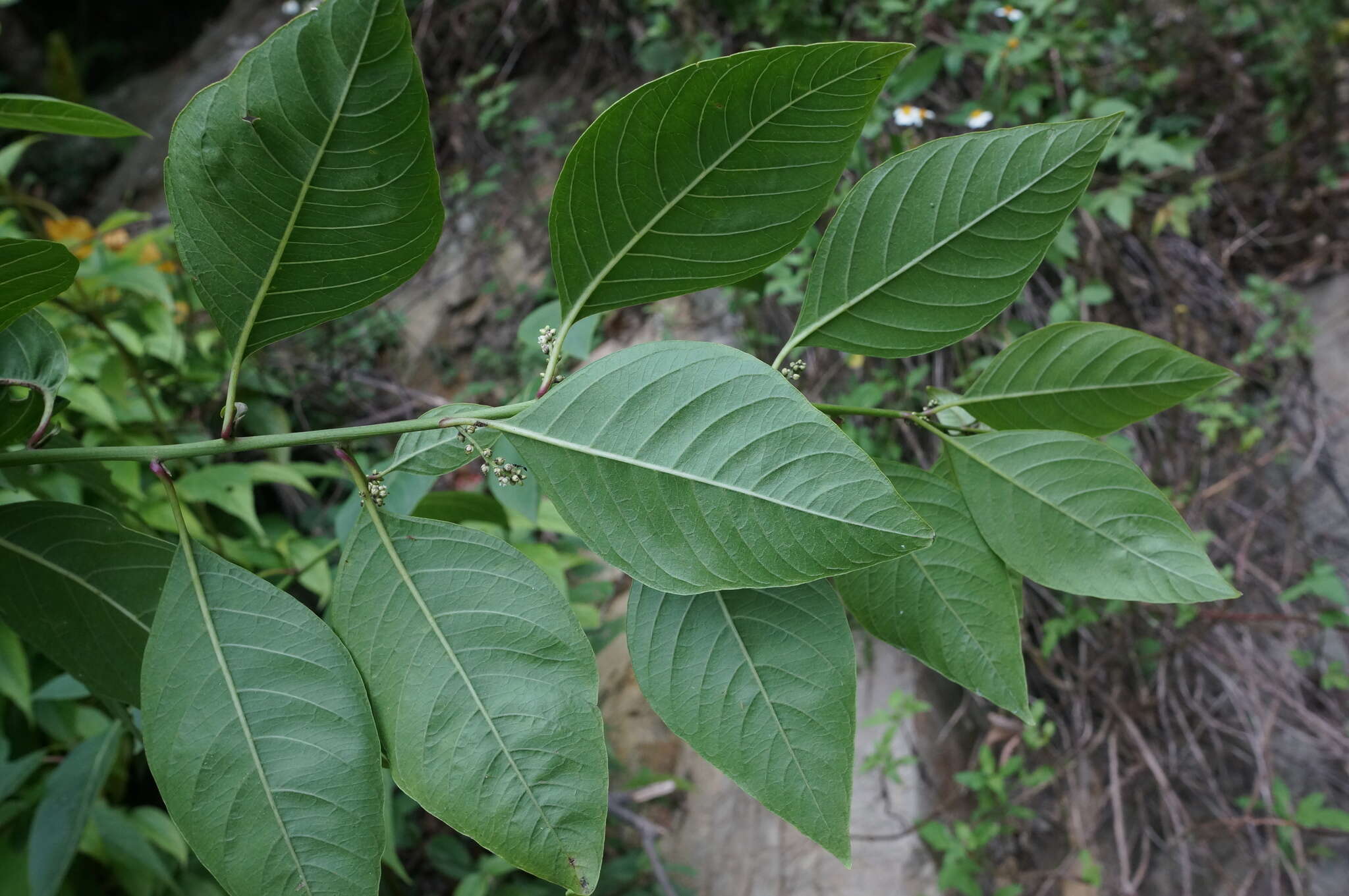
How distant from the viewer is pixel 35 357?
45 cm

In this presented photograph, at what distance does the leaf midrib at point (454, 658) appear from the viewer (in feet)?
1.14

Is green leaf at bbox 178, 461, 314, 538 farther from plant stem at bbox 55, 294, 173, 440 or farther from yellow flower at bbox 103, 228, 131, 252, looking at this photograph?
yellow flower at bbox 103, 228, 131, 252

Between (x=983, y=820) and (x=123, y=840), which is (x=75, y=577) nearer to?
(x=123, y=840)

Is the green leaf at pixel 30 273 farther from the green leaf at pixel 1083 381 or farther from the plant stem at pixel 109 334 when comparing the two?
the plant stem at pixel 109 334

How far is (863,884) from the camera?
5.33ft

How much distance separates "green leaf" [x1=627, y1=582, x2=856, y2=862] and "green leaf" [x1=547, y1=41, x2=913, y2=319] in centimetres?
15

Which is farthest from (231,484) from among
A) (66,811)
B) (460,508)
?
(460,508)

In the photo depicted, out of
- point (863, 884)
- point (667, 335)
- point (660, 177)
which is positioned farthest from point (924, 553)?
point (667, 335)

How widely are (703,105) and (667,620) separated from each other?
23cm

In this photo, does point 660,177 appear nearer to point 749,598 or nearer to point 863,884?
point 749,598

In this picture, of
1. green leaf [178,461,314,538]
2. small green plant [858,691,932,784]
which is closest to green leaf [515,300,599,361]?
green leaf [178,461,314,538]

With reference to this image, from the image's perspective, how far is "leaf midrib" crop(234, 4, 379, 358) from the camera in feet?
1.12

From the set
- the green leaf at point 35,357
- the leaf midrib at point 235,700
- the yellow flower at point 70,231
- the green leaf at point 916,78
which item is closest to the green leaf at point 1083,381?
the leaf midrib at point 235,700

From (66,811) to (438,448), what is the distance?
71 cm
